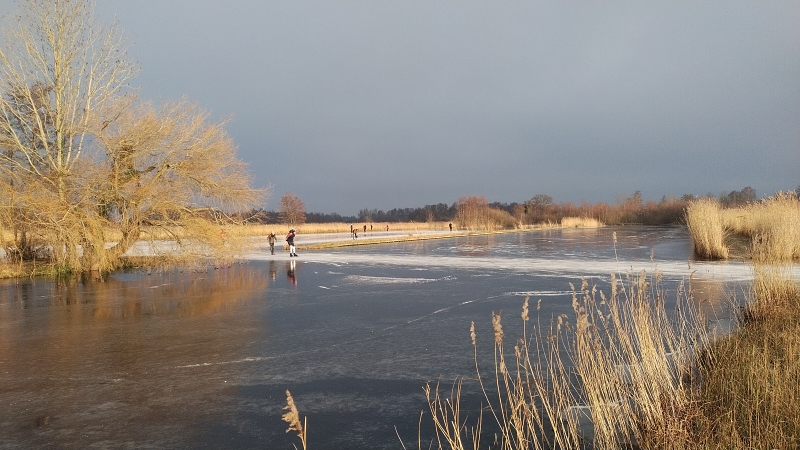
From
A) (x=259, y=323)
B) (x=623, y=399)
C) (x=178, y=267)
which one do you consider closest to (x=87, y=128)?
(x=178, y=267)

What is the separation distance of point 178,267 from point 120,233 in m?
2.63

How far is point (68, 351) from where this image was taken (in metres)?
7.85

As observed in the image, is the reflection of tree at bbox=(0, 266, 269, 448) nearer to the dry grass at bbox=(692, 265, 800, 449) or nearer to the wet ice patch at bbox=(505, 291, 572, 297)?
the dry grass at bbox=(692, 265, 800, 449)

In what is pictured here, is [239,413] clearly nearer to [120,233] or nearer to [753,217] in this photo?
[120,233]

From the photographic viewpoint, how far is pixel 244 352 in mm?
7621

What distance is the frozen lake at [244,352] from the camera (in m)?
4.95

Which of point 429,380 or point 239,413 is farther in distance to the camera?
point 429,380

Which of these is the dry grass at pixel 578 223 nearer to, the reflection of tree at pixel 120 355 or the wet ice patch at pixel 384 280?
the wet ice patch at pixel 384 280

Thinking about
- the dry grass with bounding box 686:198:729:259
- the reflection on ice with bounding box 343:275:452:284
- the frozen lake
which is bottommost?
the frozen lake

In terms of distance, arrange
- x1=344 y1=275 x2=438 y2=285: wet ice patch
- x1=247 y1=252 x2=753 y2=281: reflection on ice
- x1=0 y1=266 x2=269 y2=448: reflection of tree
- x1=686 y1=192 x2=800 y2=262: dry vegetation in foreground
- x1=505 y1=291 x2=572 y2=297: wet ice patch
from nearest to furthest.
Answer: x1=0 y1=266 x2=269 y2=448: reflection of tree < x1=505 y1=291 x2=572 y2=297: wet ice patch < x1=344 y1=275 x2=438 y2=285: wet ice patch < x1=247 y1=252 x2=753 y2=281: reflection on ice < x1=686 y1=192 x2=800 y2=262: dry vegetation in foreground

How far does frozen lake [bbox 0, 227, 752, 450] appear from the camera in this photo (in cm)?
495

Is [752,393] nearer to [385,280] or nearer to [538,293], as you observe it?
[538,293]

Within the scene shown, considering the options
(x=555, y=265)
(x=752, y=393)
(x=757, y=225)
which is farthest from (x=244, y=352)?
(x=757, y=225)

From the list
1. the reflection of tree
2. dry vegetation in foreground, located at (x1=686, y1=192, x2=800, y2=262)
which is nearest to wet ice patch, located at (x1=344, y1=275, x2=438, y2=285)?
the reflection of tree
